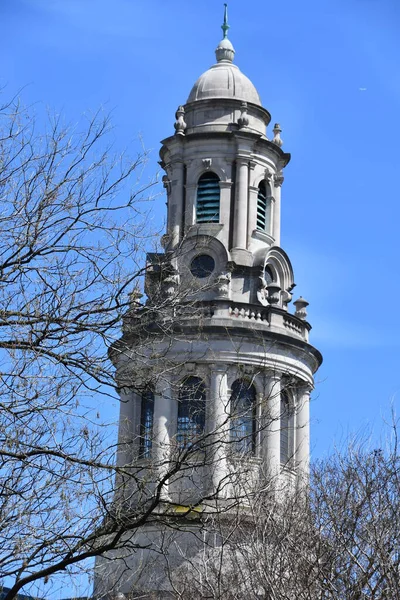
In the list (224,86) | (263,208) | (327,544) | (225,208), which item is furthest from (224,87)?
(327,544)

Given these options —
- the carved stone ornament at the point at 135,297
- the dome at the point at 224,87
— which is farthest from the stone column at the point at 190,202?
the carved stone ornament at the point at 135,297

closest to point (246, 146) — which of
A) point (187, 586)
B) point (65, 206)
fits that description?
point (187, 586)

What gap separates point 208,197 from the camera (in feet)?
203

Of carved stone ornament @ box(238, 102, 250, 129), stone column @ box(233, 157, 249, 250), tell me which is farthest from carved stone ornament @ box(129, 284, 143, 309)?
carved stone ornament @ box(238, 102, 250, 129)

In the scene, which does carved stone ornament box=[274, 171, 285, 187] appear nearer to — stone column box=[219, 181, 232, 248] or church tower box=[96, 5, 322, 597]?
church tower box=[96, 5, 322, 597]

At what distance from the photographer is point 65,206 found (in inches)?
866

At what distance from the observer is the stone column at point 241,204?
201 feet

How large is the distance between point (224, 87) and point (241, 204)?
561 cm

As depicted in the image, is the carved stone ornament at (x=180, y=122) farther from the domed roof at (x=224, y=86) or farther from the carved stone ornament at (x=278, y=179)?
the carved stone ornament at (x=278, y=179)

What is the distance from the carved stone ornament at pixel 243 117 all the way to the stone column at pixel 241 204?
1.48m

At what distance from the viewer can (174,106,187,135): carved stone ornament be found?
62.5 metres

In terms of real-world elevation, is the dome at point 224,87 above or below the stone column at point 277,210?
above

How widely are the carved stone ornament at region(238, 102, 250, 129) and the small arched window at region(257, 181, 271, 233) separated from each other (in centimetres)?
259

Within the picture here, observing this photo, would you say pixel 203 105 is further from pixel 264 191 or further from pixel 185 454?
pixel 185 454
